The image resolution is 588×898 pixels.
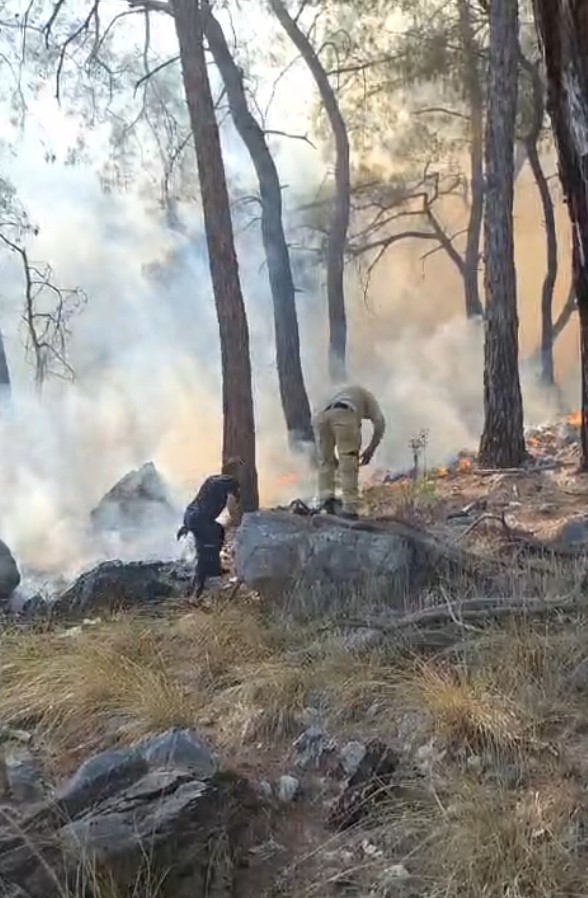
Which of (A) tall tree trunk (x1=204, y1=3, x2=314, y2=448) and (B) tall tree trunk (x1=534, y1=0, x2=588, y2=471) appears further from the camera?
(A) tall tree trunk (x1=204, y1=3, x2=314, y2=448)

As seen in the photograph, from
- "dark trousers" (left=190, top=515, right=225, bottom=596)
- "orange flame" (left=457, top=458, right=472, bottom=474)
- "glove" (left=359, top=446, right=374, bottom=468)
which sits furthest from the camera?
"orange flame" (left=457, top=458, right=472, bottom=474)

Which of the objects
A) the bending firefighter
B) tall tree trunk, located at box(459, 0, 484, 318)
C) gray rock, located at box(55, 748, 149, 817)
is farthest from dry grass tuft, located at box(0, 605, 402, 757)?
tall tree trunk, located at box(459, 0, 484, 318)

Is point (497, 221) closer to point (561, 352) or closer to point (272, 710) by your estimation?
point (272, 710)

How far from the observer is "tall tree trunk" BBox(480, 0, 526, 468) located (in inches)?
357

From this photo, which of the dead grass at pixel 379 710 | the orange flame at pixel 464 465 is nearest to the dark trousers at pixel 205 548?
the dead grass at pixel 379 710

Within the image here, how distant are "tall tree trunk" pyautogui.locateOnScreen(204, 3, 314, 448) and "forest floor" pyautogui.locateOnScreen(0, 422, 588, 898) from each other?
700 cm

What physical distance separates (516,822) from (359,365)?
15.6 m

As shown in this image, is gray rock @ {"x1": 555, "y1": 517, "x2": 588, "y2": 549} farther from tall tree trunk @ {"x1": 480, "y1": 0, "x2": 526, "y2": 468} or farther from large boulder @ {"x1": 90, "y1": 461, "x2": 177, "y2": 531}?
large boulder @ {"x1": 90, "y1": 461, "x2": 177, "y2": 531}

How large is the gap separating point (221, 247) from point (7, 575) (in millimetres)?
3327

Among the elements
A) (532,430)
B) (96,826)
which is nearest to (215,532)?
(96,826)

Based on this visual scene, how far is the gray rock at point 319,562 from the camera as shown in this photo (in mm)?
4566

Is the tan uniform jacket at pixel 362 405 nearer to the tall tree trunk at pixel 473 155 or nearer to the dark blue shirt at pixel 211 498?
the dark blue shirt at pixel 211 498

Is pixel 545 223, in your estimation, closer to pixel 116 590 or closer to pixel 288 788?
pixel 116 590

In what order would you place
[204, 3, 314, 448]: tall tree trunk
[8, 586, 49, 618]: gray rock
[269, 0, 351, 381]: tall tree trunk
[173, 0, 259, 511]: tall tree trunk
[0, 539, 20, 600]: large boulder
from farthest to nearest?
[269, 0, 351, 381]: tall tree trunk < [204, 3, 314, 448]: tall tree trunk < [173, 0, 259, 511]: tall tree trunk < [0, 539, 20, 600]: large boulder < [8, 586, 49, 618]: gray rock
